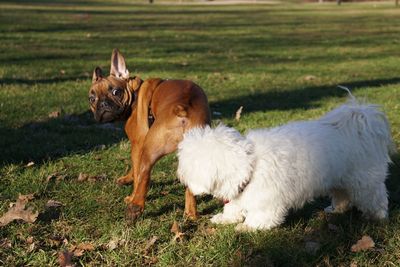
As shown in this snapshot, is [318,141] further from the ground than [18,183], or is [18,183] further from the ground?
[318,141]

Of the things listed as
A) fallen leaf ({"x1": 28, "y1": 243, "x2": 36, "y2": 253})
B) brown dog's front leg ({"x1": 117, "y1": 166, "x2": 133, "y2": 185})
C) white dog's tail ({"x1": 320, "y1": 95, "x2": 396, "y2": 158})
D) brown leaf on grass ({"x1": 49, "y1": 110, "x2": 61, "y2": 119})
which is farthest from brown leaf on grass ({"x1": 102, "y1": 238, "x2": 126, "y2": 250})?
brown leaf on grass ({"x1": 49, "y1": 110, "x2": 61, "y2": 119})

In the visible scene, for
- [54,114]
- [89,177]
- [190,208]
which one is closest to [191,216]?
[190,208]

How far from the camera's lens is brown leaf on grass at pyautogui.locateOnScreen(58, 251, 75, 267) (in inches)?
144

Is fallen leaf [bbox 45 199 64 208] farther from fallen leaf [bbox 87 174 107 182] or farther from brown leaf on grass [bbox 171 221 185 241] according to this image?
brown leaf on grass [bbox 171 221 185 241]

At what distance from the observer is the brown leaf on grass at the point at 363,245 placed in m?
3.86

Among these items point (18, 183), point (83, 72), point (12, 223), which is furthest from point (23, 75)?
point (12, 223)

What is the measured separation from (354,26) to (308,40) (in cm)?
942

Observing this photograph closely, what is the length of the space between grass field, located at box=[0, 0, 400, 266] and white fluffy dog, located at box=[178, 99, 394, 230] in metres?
0.25

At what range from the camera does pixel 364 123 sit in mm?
4203

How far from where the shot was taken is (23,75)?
11.7 metres

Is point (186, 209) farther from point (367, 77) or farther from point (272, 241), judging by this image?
point (367, 77)

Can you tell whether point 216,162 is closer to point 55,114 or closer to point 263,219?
point 263,219

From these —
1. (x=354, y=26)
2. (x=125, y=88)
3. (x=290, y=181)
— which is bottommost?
(x=354, y=26)

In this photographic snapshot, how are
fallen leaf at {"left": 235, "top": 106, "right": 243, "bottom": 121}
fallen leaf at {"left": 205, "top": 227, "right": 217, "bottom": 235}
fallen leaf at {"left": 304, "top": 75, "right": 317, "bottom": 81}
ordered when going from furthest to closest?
fallen leaf at {"left": 304, "top": 75, "right": 317, "bottom": 81}, fallen leaf at {"left": 235, "top": 106, "right": 243, "bottom": 121}, fallen leaf at {"left": 205, "top": 227, "right": 217, "bottom": 235}
